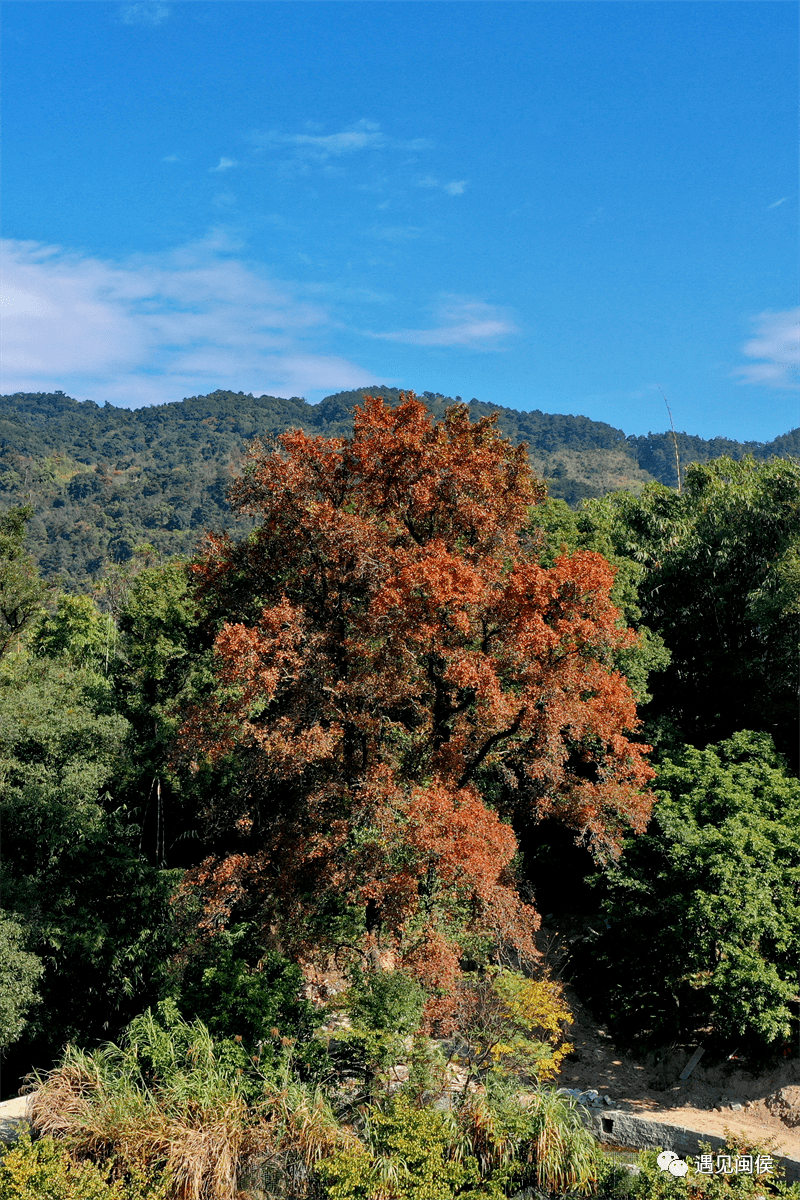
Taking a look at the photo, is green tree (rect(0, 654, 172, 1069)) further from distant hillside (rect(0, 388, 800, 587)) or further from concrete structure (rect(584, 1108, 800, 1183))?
distant hillside (rect(0, 388, 800, 587))

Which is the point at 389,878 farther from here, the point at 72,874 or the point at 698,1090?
the point at 72,874

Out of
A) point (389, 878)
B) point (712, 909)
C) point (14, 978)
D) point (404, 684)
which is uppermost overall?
point (404, 684)

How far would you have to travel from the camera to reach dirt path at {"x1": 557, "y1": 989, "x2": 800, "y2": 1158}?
1259cm

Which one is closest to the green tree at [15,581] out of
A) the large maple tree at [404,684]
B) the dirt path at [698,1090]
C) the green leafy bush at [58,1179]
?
the large maple tree at [404,684]

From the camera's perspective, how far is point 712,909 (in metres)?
12.4

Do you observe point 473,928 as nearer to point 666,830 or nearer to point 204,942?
point 666,830

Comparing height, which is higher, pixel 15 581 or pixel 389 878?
pixel 15 581

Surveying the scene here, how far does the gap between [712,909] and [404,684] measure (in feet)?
19.3

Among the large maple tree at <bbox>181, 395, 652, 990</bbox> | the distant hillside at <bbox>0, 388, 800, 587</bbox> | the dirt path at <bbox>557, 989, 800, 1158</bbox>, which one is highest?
the distant hillside at <bbox>0, 388, 800, 587</bbox>

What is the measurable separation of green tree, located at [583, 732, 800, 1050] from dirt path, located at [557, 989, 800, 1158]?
49 cm

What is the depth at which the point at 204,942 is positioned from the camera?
13.6 m

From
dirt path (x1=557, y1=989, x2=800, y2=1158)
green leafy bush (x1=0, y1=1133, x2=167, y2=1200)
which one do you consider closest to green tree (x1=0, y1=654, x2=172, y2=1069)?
green leafy bush (x1=0, y1=1133, x2=167, y2=1200)

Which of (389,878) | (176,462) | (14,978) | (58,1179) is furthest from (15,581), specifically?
(176,462)

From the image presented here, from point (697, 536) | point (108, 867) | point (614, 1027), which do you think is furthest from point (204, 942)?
point (697, 536)
